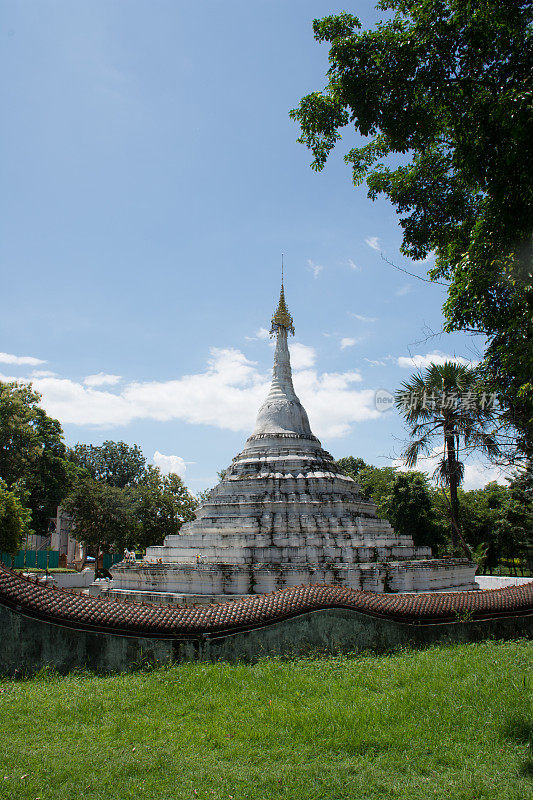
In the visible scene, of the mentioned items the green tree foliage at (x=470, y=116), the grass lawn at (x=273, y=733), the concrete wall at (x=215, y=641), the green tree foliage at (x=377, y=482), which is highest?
the green tree foliage at (x=470, y=116)

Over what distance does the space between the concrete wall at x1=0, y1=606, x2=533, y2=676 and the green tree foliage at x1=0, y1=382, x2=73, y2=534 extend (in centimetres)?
2560

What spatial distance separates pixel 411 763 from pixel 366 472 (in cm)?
3929

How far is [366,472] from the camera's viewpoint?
43.8m

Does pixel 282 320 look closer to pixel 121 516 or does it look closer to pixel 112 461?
pixel 121 516

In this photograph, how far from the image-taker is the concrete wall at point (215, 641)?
791cm

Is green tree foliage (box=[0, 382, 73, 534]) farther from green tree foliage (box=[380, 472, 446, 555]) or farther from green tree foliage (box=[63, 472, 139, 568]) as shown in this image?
green tree foliage (box=[380, 472, 446, 555])

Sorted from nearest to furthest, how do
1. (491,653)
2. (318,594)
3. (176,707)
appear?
(176,707), (491,653), (318,594)

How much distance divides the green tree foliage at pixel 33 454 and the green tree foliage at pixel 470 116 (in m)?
29.5

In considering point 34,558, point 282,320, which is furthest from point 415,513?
point 34,558

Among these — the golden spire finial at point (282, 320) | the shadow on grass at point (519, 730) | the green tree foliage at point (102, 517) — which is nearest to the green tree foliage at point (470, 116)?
the shadow on grass at point (519, 730)

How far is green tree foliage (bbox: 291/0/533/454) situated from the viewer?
21.9 ft

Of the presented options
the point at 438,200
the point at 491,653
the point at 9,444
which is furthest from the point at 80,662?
the point at 9,444

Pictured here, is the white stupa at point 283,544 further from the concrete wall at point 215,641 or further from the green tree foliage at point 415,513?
the green tree foliage at point 415,513

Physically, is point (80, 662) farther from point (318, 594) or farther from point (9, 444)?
point (9, 444)
